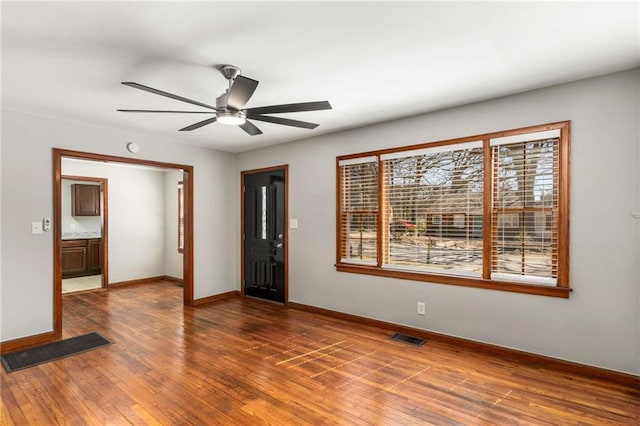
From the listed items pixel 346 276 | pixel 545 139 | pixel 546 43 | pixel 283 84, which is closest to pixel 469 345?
pixel 346 276

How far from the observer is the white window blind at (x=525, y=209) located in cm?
311

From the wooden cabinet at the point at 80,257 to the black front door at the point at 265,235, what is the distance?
11.7 ft

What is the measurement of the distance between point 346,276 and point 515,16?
336cm

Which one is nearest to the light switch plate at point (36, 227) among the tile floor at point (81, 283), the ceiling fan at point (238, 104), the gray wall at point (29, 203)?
the gray wall at point (29, 203)

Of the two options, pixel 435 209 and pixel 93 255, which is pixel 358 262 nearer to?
pixel 435 209

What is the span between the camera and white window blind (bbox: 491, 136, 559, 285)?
10.2 feet

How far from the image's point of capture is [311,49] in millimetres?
2416

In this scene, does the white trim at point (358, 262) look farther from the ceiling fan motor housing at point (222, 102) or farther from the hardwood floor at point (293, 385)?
the ceiling fan motor housing at point (222, 102)

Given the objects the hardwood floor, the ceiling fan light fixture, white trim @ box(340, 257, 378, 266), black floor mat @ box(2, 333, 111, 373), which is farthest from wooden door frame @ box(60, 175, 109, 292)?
the ceiling fan light fixture

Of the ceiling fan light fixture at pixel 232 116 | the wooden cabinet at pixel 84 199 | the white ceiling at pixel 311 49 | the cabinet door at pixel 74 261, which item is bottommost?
the cabinet door at pixel 74 261

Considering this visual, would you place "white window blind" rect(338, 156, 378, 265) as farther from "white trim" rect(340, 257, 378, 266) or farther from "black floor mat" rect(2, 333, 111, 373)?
"black floor mat" rect(2, 333, 111, 373)

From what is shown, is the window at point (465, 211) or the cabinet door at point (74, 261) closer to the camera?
the window at point (465, 211)

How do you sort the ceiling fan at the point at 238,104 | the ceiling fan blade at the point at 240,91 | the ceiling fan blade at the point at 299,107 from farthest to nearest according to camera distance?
the ceiling fan blade at the point at 299,107
the ceiling fan at the point at 238,104
the ceiling fan blade at the point at 240,91

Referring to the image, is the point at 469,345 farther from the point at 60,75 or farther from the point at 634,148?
the point at 60,75
